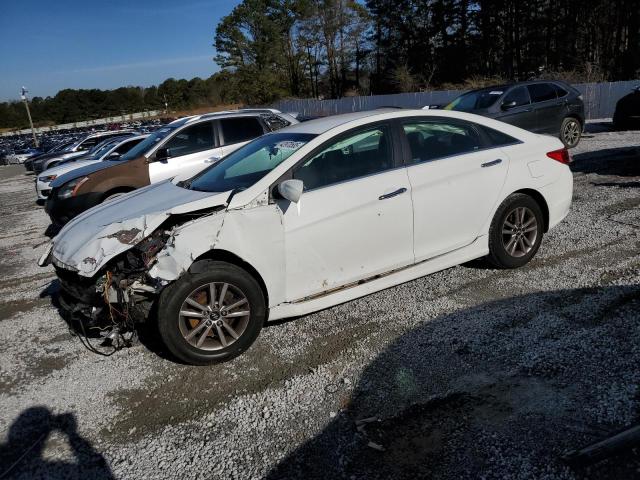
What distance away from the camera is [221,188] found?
4.09 meters

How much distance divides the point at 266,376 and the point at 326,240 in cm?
108

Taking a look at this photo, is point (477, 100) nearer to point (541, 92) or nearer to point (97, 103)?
point (541, 92)

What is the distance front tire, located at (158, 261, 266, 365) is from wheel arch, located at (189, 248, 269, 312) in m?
0.06

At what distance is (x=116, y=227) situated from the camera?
3.70 m

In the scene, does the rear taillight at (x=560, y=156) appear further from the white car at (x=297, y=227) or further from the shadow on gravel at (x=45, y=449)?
the shadow on gravel at (x=45, y=449)

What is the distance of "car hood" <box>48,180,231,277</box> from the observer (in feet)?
11.7

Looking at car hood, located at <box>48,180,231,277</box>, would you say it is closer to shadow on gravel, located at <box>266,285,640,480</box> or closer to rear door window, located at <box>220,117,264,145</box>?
shadow on gravel, located at <box>266,285,640,480</box>

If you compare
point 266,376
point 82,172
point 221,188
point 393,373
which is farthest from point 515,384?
point 82,172

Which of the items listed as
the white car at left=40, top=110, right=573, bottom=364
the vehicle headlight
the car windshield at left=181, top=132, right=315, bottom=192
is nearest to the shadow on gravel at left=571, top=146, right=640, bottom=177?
the white car at left=40, top=110, right=573, bottom=364

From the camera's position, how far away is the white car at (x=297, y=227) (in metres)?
3.55

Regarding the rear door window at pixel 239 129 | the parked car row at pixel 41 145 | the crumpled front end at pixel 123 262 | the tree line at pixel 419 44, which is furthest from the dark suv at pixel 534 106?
the tree line at pixel 419 44

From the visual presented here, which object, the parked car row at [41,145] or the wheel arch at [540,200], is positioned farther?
the parked car row at [41,145]

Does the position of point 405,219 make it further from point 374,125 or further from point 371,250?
point 374,125

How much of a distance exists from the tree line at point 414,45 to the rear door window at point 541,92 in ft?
68.0
